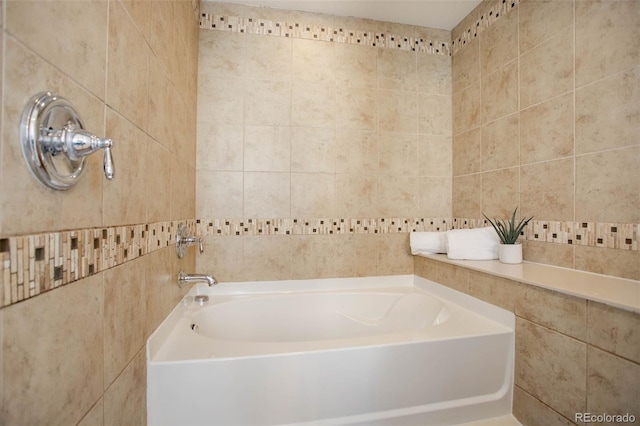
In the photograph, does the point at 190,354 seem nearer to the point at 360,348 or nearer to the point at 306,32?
the point at 360,348

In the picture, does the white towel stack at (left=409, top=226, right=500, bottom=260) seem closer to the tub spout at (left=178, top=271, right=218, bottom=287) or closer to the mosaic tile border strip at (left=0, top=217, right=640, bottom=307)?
the mosaic tile border strip at (left=0, top=217, right=640, bottom=307)

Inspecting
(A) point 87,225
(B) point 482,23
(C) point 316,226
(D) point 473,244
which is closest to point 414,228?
(D) point 473,244

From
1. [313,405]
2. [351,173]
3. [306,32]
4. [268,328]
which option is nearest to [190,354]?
[313,405]

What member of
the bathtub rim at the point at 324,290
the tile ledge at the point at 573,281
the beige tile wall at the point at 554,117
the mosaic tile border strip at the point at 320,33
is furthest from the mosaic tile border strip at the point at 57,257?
the beige tile wall at the point at 554,117

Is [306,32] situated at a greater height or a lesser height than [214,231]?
greater

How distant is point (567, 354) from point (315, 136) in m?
1.72

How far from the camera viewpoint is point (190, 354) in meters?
1.07

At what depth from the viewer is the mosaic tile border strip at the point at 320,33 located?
6.15 ft

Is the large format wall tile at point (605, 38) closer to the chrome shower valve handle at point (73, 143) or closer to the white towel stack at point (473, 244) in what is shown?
the white towel stack at point (473, 244)

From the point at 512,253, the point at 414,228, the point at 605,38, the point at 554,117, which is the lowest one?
the point at 512,253

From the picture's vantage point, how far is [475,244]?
174cm

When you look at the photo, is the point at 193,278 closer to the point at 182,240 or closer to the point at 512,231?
the point at 182,240

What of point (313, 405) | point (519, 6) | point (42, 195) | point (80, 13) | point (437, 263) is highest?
point (519, 6)

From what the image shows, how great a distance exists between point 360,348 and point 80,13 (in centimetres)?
130
